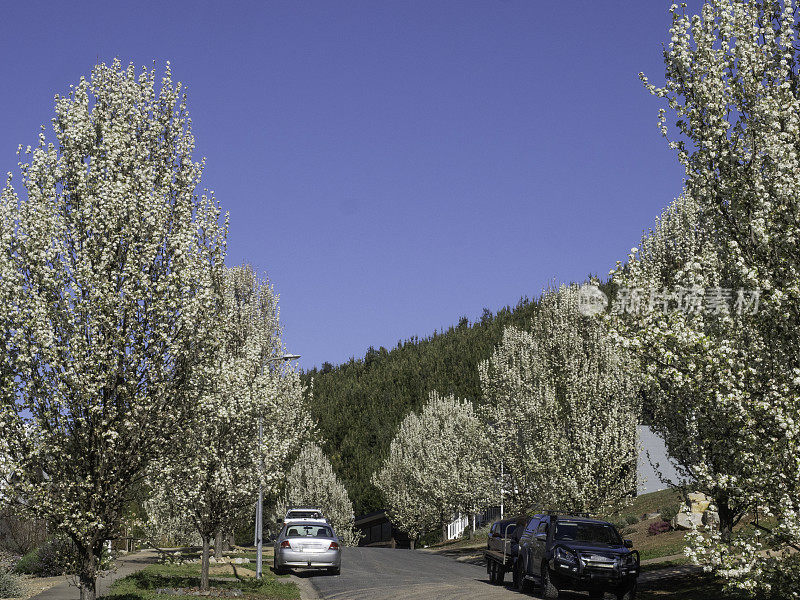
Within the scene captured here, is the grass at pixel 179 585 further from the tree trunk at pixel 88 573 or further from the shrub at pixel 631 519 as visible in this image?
the shrub at pixel 631 519

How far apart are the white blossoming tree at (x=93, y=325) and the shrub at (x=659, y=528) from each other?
90.9ft

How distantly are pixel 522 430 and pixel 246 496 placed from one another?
17064 millimetres

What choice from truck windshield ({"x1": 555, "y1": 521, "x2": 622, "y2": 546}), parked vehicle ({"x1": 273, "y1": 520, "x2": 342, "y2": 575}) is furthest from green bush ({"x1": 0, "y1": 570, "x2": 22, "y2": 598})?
truck windshield ({"x1": 555, "y1": 521, "x2": 622, "y2": 546})

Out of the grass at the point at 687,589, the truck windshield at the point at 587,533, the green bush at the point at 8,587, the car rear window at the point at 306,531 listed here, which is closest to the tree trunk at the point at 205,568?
the green bush at the point at 8,587

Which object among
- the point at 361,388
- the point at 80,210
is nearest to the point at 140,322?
the point at 80,210

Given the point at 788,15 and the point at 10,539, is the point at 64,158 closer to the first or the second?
the point at 788,15

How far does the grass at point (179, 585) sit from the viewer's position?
62.4 ft

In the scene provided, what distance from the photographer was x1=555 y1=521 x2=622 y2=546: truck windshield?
20.1 metres

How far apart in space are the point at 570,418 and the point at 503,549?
22.9ft

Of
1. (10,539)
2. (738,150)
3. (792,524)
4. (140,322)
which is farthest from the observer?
(10,539)

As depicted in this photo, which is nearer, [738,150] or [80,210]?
[738,150]

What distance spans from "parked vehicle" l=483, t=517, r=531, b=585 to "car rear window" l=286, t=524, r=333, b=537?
558 centimetres

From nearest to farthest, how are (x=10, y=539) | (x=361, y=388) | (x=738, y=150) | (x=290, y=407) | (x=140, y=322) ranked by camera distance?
(x=738, y=150)
(x=140, y=322)
(x=10, y=539)
(x=290, y=407)
(x=361, y=388)

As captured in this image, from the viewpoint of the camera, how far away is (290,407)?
3934 cm
